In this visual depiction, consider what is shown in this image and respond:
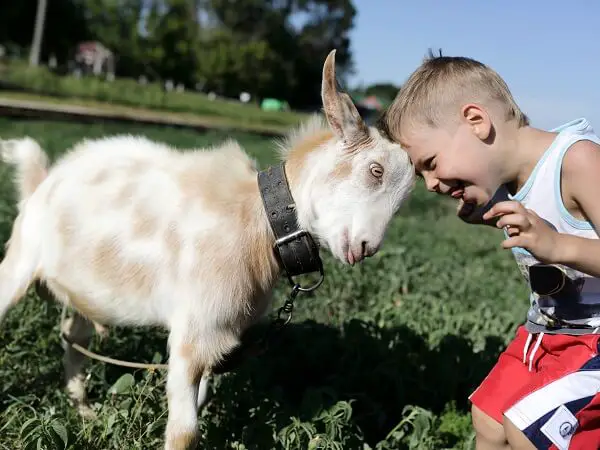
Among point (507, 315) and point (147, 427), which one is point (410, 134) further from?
point (507, 315)

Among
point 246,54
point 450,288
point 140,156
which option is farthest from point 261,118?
point 140,156

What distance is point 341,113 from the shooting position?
9.86 feet

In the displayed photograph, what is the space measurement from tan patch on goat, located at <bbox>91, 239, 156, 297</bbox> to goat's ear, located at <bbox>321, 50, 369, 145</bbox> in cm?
101

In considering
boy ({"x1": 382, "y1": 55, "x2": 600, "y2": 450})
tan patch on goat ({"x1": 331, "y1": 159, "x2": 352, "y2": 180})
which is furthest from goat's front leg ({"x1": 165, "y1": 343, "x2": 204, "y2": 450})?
boy ({"x1": 382, "y1": 55, "x2": 600, "y2": 450})

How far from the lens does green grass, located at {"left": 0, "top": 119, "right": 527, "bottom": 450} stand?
3295 millimetres

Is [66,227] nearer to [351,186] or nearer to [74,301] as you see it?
[74,301]

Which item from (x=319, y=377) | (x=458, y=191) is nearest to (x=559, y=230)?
(x=458, y=191)

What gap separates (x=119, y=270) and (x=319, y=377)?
1.76 meters

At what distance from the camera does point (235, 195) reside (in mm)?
3141

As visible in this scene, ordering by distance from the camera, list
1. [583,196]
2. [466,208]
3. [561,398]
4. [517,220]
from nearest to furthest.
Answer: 1. [517,220]
2. [583,196]
3. [561,398]
4. [466,208]

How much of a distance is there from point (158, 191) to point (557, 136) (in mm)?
1708

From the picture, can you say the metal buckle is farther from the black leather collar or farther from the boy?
the boy

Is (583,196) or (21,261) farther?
(21,261)

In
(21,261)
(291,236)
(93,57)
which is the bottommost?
(93,57)
